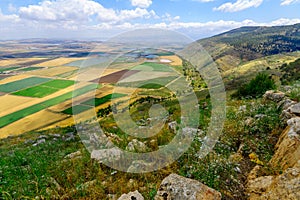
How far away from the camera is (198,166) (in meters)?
5.14

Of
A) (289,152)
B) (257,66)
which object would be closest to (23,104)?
(289,152)

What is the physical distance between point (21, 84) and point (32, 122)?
45.2 meters

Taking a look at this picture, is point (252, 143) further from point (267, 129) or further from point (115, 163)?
point (115, 163)

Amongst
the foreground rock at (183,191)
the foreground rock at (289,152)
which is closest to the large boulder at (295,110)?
the foreground rock at (289,152)

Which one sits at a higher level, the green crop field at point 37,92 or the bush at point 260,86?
the bush at point 260,86

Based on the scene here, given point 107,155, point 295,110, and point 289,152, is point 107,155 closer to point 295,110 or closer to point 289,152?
point 289,152

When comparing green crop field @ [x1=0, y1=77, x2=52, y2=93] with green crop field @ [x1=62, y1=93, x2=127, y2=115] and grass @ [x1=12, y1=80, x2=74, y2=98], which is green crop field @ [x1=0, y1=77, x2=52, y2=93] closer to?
grass @ [x1=12, y1=80, x2=74, y2=98]

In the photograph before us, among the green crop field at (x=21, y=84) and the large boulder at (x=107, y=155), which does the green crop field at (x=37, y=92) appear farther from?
the large boulder at (x=107, y=155)

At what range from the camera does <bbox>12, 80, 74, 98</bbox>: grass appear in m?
74.9

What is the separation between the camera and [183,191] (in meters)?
3.70

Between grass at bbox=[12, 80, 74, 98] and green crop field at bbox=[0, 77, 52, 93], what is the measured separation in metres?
4.38

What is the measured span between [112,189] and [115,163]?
1.15m

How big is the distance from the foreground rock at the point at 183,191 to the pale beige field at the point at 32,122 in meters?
49.2

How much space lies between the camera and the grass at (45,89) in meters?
74.9
